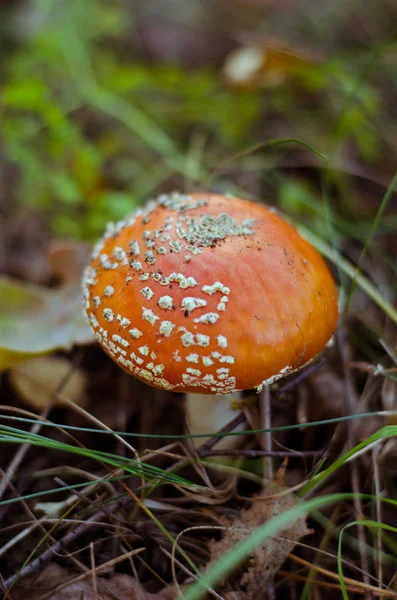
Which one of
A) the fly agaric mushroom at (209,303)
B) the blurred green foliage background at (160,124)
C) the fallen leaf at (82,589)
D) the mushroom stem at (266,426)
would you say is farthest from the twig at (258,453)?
the blurred green foliage background at (160,124)

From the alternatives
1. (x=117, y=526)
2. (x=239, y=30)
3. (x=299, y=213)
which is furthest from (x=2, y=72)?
(x=117, y=526)

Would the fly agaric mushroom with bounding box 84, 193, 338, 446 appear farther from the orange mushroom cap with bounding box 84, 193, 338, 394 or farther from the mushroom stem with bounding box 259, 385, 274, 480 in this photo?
the mushroom stem with bounding box 259, 385, 274, 480

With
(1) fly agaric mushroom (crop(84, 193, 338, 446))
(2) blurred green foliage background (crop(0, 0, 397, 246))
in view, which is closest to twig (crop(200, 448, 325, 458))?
(1) fly agaric mushroom (crop(84, 193, 338, 446))

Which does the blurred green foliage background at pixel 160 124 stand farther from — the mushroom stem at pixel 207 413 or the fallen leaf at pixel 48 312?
the mushroom stem at pixel 207 413

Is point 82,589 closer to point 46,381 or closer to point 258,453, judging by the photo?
point 258,453

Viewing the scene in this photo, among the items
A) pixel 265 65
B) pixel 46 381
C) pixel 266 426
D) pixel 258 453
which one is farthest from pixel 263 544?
pixel 265 65
